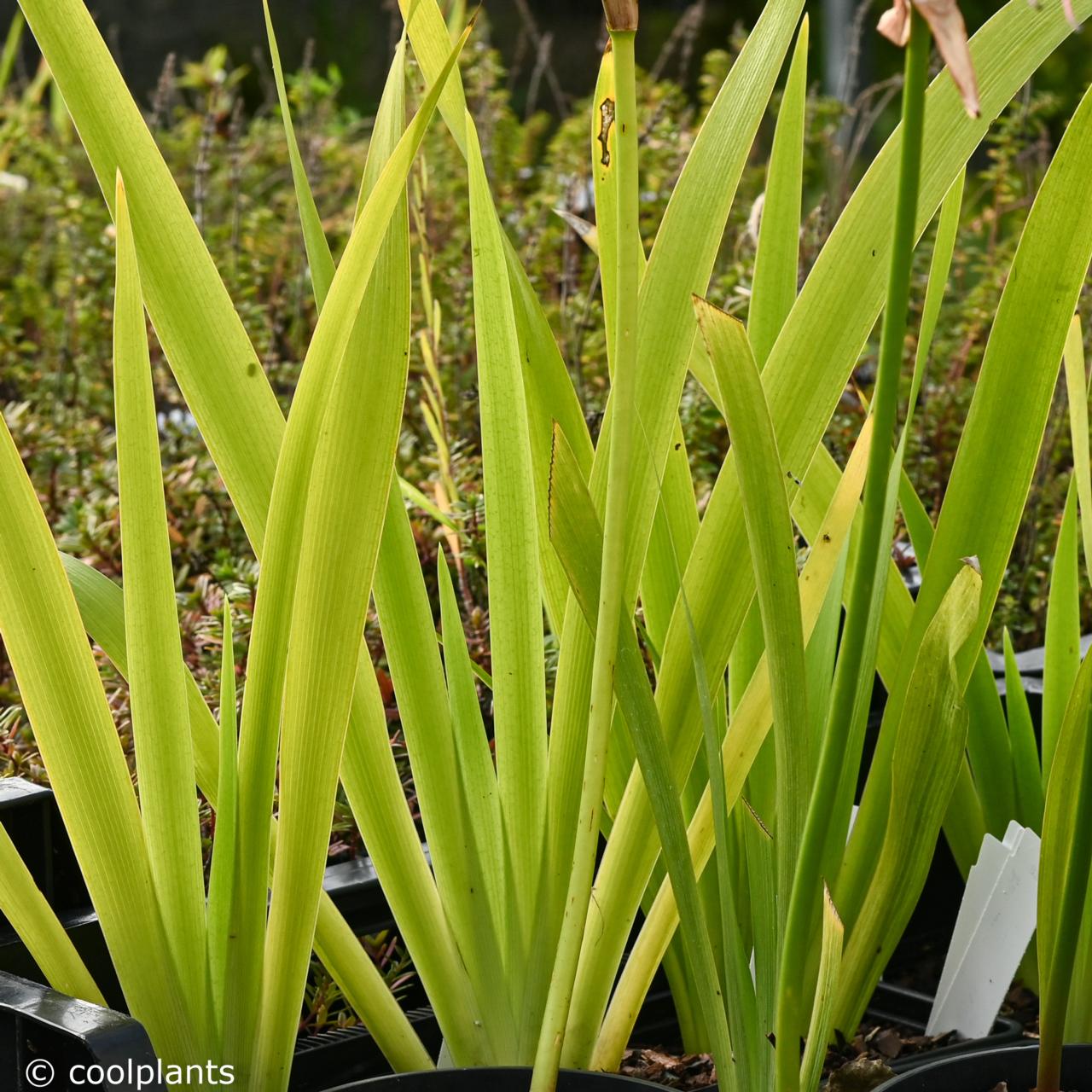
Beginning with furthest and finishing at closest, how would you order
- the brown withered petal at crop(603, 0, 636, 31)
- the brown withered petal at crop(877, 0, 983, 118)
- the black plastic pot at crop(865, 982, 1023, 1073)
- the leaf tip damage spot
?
the black plastic pot at crop(865, 982, 1023, 1073) → the leaf tip damage spot → the brown withered petal at crop(603, 0, 636, 31) → the brown withered petal at crop(877, 0, 983, 118)

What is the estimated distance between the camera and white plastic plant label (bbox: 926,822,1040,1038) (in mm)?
744

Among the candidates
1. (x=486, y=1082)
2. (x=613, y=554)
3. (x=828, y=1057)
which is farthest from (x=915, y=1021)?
(x=613, y=554)

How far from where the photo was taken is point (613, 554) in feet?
1.81

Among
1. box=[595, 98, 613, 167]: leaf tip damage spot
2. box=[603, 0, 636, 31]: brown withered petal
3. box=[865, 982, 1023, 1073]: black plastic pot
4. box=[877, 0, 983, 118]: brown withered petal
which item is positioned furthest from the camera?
box=[865, 982, 1023, 1073]: black plastic pot

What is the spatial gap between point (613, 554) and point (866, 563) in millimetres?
131

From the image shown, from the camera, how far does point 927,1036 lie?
2.58ft

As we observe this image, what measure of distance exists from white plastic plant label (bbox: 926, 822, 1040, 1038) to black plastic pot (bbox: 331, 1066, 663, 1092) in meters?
0.24

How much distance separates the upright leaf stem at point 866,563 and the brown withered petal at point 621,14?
0.11 meters

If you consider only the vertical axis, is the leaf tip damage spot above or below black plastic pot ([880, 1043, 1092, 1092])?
above

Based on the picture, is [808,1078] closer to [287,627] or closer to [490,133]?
[287,627]

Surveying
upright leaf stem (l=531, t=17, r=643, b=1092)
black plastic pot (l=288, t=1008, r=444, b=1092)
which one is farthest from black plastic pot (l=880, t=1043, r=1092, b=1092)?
black plastic pot (l=288, t=1008, r=444, b=1092)

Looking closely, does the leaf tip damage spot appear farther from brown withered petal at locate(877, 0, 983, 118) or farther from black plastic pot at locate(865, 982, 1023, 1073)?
black plastic pot at locate(865, 982, 1023, 1073)

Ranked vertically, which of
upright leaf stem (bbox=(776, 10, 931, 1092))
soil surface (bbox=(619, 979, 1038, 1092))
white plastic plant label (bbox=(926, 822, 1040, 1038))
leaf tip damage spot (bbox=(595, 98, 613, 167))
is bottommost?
soil surface (bbox=(619, 979, 1038, 1092))

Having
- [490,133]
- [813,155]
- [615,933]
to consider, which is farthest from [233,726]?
[813,155]
